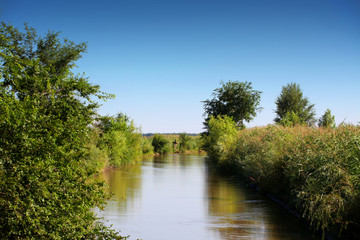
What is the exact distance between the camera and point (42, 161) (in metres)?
5.86

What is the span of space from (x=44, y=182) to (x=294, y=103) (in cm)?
5093

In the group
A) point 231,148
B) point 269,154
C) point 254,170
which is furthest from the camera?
point 231,148

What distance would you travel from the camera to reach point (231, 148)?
28719 mm

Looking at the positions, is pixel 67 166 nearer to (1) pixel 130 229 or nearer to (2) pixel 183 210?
(1) pixel 130 229

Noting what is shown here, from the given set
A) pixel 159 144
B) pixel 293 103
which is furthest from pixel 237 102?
pixel 159 144

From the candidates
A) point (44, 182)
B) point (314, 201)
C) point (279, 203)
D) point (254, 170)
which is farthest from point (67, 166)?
point (254, 170)

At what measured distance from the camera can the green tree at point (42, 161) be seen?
18.1 ft

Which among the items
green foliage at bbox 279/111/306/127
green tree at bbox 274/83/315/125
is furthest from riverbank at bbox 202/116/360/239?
green tree at bbox 274/83/315/125

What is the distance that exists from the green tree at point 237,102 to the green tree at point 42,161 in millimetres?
40099

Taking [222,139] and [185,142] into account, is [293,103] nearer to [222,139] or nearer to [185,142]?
[222,139]

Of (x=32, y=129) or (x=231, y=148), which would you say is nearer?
(x=32, y=129)

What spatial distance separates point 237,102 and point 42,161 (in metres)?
42.4

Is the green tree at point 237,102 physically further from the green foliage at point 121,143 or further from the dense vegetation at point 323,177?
the dense vegetation at point 323,177

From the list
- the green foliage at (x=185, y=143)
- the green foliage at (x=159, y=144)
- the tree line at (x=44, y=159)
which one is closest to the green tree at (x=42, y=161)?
the tree line at (x=44, y=159)
